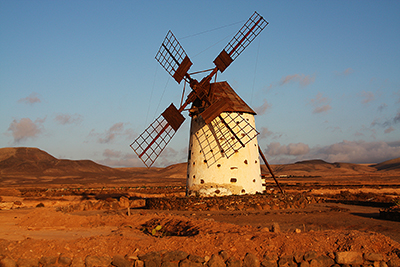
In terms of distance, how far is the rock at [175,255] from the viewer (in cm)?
859

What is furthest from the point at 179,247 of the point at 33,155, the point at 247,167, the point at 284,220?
the point at 33,155

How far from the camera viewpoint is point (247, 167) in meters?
20.2

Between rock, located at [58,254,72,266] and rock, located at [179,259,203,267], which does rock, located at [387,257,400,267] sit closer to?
rock, located at [179,259,203,267]

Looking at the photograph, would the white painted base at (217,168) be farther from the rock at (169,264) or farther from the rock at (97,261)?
the rock at (97,261)

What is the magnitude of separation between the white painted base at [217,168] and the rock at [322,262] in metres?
11.4

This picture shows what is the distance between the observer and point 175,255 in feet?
28.3

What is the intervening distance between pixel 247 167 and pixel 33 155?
134094 millimetres

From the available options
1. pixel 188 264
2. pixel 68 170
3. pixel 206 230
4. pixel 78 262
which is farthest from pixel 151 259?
pixel 68 170

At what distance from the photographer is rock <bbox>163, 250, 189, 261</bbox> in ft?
28.2

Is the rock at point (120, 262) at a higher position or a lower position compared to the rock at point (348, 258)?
lower

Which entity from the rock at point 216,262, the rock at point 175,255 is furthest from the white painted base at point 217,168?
the rock at point 216,262

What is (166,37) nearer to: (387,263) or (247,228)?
(247,228)

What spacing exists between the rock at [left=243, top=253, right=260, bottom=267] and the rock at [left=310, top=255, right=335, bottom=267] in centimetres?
125

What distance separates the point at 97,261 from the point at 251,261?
369cm
